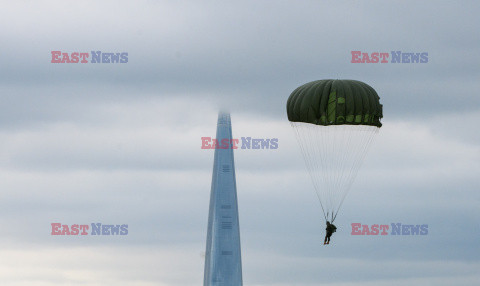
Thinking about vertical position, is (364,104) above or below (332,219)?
above

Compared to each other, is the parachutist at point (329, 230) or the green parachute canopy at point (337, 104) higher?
the green parachute canopy at point (337, 104)

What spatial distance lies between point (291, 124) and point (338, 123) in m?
5.79

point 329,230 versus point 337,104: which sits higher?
point 337,104

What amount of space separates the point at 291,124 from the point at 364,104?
8.01 meters

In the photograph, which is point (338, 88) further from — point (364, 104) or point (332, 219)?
point (332, 219)

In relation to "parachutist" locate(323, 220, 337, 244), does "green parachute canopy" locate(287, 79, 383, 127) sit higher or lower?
higher

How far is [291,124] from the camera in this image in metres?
102

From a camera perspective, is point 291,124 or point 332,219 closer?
point 332,219

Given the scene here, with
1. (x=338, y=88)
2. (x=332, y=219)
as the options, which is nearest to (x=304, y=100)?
(x=338, y=88)

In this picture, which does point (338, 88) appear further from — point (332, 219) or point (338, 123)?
point (332, 219)

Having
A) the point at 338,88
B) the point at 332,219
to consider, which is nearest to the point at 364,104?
the point at 338,88

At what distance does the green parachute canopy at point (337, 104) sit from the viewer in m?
98.4

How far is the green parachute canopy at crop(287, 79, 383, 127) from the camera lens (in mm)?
98375

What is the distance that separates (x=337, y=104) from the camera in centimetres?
9819
